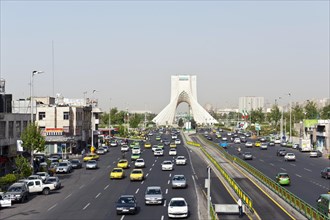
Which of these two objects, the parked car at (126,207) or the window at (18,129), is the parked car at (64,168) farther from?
the parked car at (126,207)

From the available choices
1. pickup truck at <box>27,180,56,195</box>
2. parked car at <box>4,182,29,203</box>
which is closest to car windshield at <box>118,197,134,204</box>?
parked car at <box>4,182,29,203</box>

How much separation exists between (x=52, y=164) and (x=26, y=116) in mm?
7387

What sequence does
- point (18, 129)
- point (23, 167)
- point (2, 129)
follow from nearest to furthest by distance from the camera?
point (23, 167)
point (2, 129)
point (18, 129)

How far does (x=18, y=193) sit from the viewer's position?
41812 mm

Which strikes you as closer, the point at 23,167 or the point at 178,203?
the point at 178,203

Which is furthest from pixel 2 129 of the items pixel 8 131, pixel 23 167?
pixel 23 167

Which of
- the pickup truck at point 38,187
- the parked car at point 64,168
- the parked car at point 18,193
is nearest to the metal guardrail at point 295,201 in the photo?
the pickup truck at point 38,187

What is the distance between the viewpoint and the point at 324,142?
105125 millimetres

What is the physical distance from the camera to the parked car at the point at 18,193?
41.5 metres

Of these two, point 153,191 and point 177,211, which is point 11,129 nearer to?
point 153,191

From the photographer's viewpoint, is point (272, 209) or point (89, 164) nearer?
point (272, 209)

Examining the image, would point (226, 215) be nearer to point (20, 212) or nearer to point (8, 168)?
point (20, 212)

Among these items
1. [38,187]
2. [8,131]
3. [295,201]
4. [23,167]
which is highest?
[8,131]

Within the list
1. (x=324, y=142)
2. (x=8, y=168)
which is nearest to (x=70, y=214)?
(x=8, y=168)
